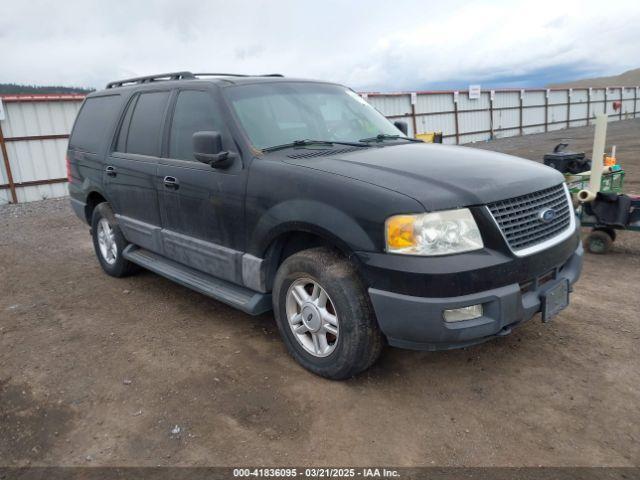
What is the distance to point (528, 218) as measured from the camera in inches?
115

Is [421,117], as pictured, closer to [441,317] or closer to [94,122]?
[94,122]

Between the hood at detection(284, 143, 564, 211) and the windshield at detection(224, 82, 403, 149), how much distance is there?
0.41 m

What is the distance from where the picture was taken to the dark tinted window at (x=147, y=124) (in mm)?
4344

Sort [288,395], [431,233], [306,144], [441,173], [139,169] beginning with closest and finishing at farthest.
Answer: [431,233], [441,173], [288,395], [306,144], [139,169]

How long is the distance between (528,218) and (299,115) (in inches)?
74.5

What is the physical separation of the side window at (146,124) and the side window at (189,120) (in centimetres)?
24

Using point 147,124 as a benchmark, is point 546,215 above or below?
below

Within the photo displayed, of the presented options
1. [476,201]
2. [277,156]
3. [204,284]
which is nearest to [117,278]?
[204,284]

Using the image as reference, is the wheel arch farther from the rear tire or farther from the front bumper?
the rear tire

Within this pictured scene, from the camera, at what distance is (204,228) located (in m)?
3.85

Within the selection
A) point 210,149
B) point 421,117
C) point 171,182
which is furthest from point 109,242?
point 421,117

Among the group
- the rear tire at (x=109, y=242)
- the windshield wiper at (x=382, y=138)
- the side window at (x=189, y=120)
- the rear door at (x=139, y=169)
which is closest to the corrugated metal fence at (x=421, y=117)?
the rear tire at (x=109, y=242)

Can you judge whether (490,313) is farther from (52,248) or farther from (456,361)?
(52,248)

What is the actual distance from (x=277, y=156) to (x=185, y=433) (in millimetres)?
1832
